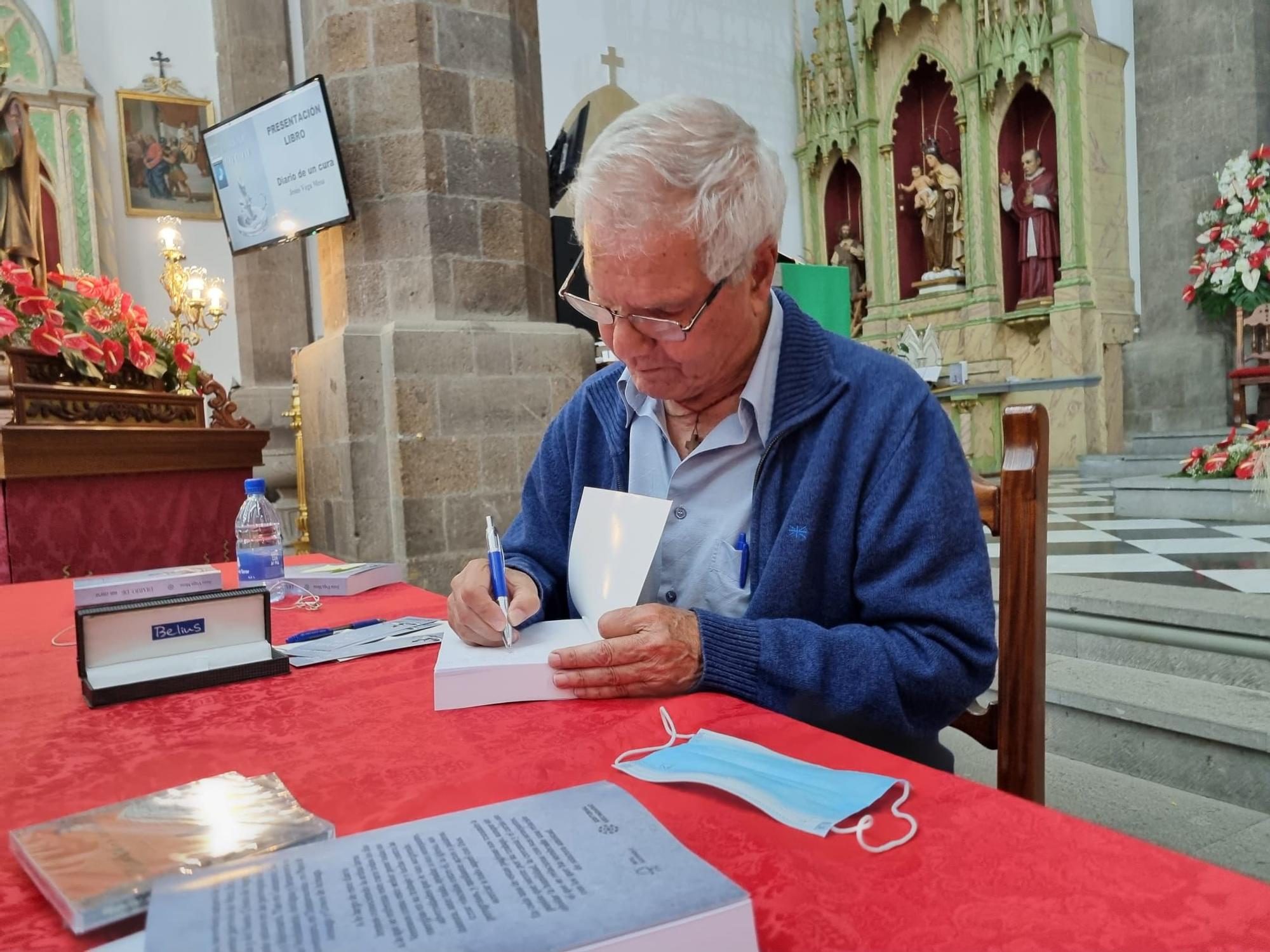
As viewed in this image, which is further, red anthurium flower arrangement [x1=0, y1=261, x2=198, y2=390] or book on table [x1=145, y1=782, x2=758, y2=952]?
red anthurium flower arrangement [x1=0, y1=261, x2=198, y2=390]

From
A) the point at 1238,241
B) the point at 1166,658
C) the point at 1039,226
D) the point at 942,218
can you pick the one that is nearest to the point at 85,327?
the point at 1166,658

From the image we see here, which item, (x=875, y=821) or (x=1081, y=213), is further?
(x=1081, y=213)

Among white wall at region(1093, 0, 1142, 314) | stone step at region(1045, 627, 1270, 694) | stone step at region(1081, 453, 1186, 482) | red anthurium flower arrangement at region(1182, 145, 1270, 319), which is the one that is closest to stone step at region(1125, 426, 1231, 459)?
stone step at region(1081, 453, 1186, 482)

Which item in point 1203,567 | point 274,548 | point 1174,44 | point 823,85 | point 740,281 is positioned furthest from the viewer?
point 823,85

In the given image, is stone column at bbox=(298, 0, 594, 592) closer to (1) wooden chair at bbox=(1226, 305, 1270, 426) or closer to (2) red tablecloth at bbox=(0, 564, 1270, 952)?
(2) red tablecloth at bbox=(0, 564, 1270, 952)

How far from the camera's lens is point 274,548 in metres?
1.92

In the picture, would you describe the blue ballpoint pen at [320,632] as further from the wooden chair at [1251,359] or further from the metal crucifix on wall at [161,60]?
the metal crucifix on wall at [161,60]

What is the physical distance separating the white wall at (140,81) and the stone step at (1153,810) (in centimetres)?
936

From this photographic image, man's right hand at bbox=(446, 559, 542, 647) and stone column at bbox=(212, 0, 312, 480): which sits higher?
stone column at bbox=(212, 0, 312, 480)

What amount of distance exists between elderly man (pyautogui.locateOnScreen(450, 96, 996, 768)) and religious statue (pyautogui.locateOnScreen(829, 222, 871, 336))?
33.1 feet

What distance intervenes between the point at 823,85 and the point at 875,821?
11567 millimetres

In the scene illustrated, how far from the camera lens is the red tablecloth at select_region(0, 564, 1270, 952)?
0.55 metres

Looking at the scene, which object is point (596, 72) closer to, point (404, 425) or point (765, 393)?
point (404, 425)

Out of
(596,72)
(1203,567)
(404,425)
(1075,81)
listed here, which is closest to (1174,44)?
(1075,81)
